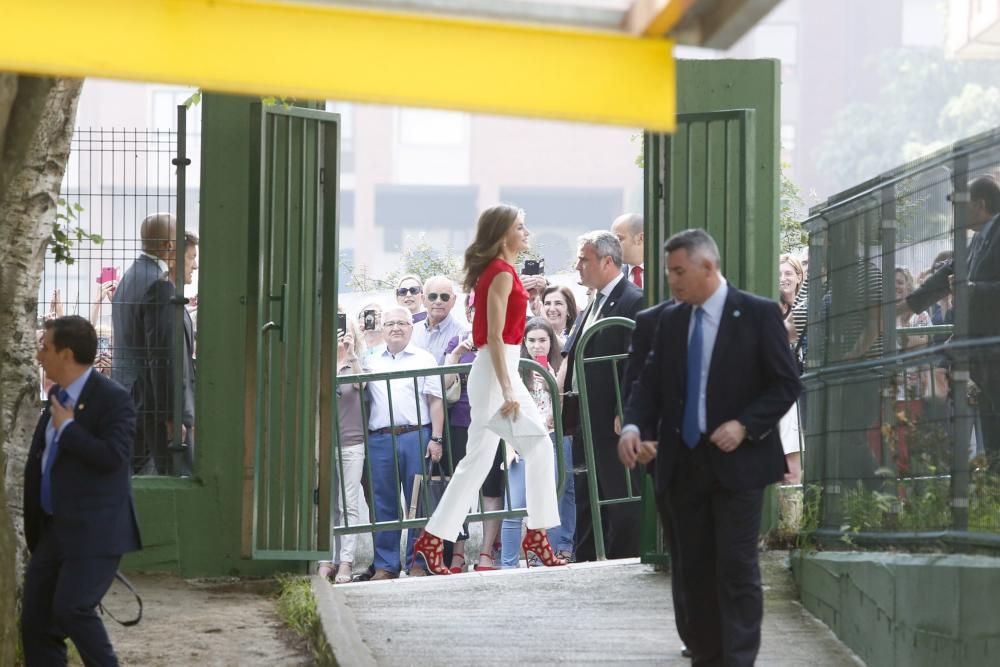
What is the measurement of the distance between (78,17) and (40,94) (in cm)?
280

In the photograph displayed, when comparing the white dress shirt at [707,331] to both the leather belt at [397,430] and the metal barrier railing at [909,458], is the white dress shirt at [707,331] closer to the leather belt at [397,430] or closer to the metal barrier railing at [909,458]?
the metal barrier railing at [909,458]

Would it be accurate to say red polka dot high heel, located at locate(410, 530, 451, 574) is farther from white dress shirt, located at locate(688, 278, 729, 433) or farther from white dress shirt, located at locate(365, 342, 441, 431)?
white dress shirt, located at locate(688, 278, 729, 433)

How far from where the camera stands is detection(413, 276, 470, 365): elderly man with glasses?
1291 cm

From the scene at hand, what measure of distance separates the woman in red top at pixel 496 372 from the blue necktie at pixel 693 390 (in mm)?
2571

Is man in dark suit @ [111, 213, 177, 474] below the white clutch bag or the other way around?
the other way around

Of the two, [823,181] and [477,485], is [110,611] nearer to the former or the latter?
[477,485]

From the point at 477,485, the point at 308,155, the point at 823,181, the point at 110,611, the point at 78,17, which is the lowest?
the point at 110,611

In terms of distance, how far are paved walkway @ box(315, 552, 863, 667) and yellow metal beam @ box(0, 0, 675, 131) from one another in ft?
12.9

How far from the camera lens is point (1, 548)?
6.29m

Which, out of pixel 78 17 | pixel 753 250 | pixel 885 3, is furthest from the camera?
pixel 885 3

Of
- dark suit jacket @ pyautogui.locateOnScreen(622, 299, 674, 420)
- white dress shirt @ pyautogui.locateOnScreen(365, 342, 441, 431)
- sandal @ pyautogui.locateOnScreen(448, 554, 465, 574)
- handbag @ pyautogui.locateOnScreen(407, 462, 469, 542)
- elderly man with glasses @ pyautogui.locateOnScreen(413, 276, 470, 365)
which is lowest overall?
sandal @ pyautogui.locateOnScreen(448, 554, 465, 574)

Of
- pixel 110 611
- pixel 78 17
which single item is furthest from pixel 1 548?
pixel 78 17

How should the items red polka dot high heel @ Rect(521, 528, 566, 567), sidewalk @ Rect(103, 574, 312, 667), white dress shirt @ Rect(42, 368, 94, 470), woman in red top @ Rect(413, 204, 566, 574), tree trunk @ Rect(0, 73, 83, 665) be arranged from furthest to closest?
red polka dot high heel @ Rect(521, 528, 566, 567) < woman in red top @ Rect(413, 204, 566, 574) < sidewalk @ Rect(103, 574, 312, 667) < tree trunk @ Rect(0, 73, 83, 665) < white dress shirt @ Rect(42, 368, 94, 470)

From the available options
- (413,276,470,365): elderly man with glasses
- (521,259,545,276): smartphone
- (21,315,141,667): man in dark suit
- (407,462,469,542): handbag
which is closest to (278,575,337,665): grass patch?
(21,315,141,667): man in dark suit
